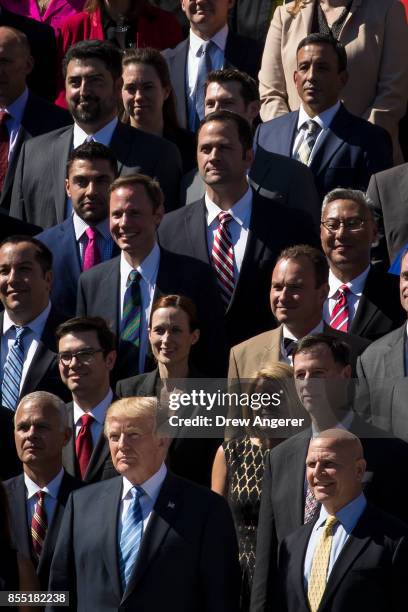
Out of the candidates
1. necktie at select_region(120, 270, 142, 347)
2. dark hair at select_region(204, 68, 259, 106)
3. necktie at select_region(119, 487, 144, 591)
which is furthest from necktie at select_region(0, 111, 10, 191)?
necktie at select_region(119, 487, 144, 591)

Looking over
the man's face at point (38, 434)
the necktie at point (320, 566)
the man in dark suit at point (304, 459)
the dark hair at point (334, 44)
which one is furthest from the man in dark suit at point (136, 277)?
the necktie at point (320, 566)

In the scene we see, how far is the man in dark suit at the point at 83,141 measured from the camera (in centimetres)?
1283

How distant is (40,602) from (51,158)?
12.9 ft

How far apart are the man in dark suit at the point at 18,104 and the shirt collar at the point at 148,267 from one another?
2.07 m

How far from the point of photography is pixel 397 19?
535 inches

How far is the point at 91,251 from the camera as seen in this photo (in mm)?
12250

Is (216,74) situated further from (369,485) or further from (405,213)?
(369,485)

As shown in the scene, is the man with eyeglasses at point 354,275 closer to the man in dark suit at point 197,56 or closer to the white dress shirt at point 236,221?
the white dress shirt at point 236,221

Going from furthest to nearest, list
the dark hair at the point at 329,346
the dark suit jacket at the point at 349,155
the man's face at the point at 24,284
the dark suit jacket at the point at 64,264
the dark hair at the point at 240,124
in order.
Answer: the dark suit jacket at the point at 349,155, the dark suit jacket at the point at 64,264, the dark hair at the point at 240,124, the man's face at the point at 24,284, the dark hair at the point at 329,346

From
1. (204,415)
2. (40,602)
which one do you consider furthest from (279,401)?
(40,602)

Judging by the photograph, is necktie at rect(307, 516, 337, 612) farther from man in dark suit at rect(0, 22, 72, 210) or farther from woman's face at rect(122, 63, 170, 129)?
man in dark suit at rect(0, 22, 72, 210)

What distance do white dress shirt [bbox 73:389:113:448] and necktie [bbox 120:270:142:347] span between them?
539 mm

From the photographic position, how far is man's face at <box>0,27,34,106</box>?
13578 millimetres

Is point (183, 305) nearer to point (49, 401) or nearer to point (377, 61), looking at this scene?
point (49, 401)
